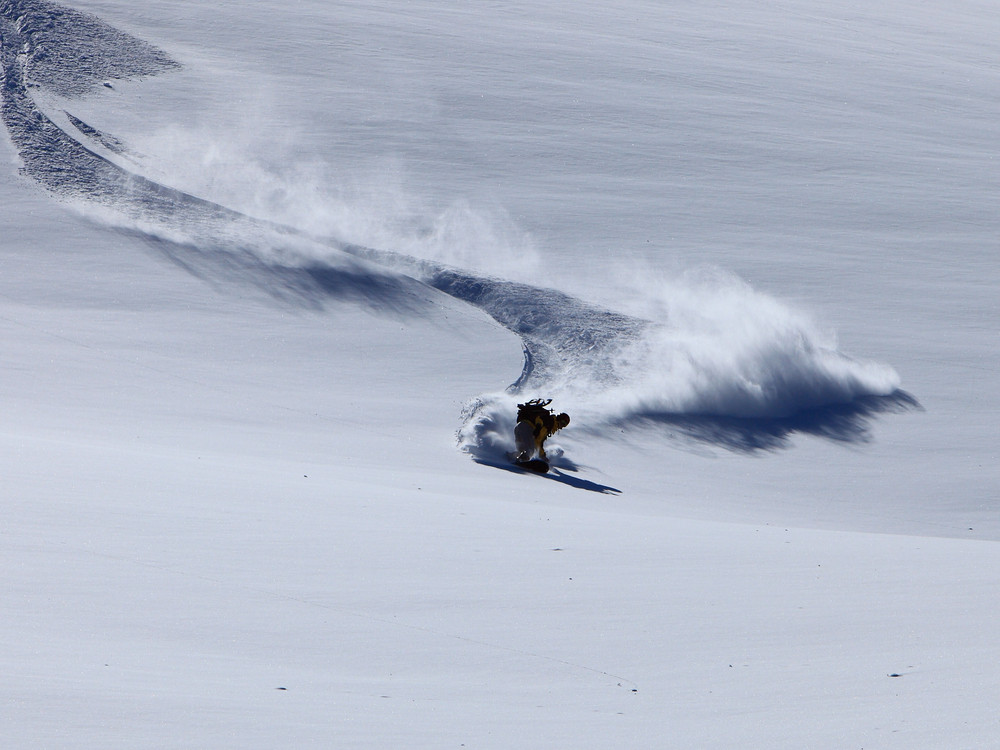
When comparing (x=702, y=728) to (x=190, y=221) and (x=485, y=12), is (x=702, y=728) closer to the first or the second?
(x=190, y=221)

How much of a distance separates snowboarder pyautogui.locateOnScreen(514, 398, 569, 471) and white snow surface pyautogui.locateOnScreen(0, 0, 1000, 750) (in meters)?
0.28

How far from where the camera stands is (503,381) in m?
9.02

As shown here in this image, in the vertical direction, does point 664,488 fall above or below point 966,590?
above

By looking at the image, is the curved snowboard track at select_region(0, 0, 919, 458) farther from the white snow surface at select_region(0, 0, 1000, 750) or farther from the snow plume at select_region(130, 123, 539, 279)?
the snow plume at select_region(130, 123, 539, 279)

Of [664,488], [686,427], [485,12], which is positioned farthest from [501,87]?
[664,488]

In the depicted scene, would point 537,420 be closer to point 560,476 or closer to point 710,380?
point 560,476

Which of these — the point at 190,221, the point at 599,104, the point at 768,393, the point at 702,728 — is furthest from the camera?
the point at 599,104

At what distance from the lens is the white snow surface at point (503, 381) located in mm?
2752

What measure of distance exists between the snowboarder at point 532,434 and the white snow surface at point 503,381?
0.28 metres

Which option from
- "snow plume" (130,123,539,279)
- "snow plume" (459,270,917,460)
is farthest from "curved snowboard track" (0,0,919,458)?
"snow plume" (130,123,539,279)

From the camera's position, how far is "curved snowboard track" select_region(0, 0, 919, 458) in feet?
29.0

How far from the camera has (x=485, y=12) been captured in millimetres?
21281

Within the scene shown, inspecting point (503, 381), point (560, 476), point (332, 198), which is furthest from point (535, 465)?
point (332, 198)

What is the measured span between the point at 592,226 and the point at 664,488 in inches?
260
